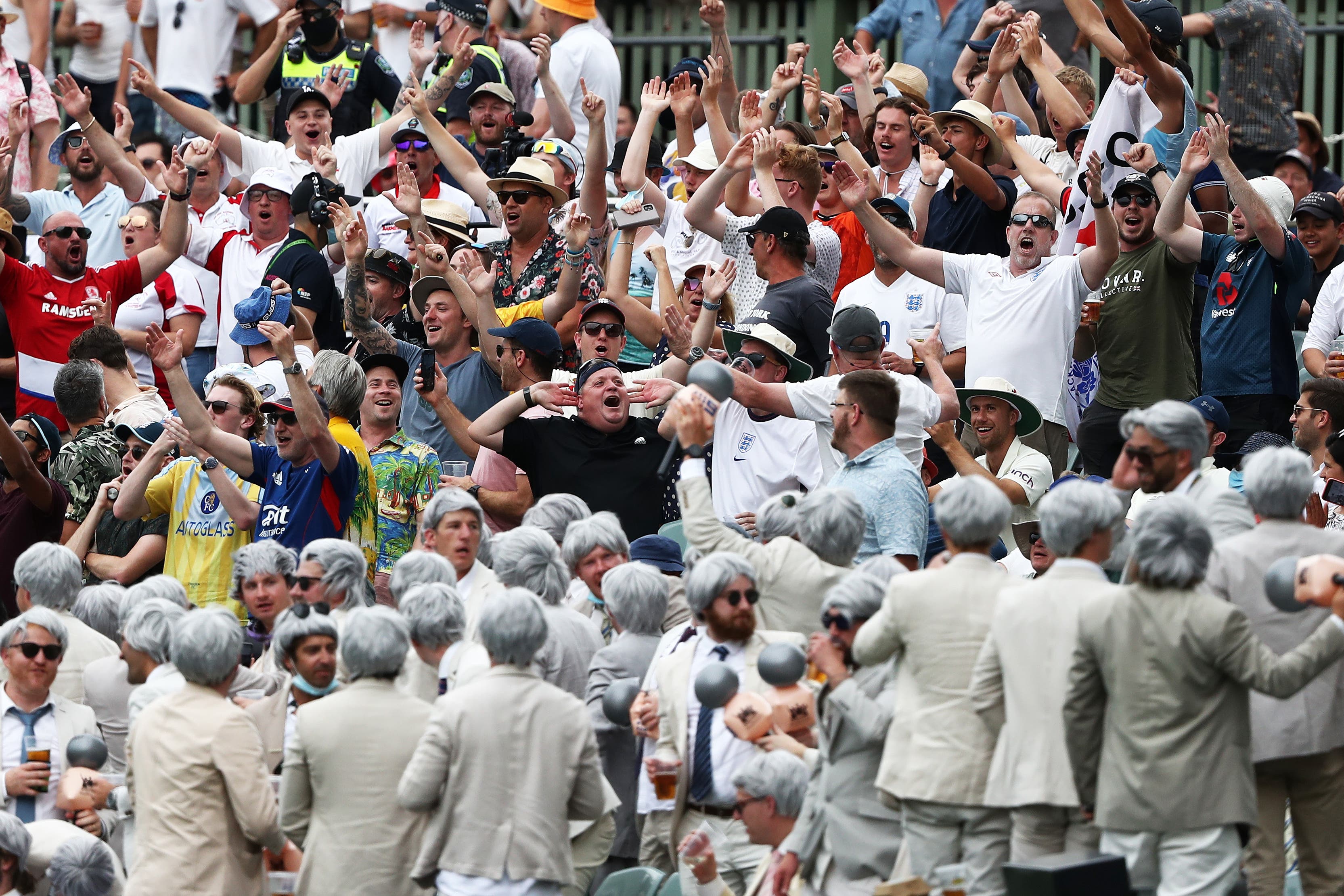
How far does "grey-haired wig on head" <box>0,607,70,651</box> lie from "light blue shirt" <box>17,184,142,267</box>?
20.1 feet

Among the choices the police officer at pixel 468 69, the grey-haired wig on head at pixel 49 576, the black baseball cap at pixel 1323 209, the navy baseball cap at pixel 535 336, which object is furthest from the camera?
the police officer at pixel 468 69

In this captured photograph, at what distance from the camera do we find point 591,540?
7.48 m

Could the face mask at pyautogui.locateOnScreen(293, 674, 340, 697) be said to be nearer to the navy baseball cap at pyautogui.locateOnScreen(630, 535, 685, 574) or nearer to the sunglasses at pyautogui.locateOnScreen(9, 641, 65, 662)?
the sunglasses at pyautogui.locateOnScreen(9, 641, 65, 662)

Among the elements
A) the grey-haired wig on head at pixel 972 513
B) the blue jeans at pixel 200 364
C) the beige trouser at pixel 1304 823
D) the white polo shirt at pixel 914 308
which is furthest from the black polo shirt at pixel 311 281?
the beige trouser at pixel 1304 823

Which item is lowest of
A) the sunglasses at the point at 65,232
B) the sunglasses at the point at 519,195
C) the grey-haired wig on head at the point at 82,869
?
the grey-haired wig on head at the point at 82,869

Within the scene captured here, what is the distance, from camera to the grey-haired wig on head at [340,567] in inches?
289

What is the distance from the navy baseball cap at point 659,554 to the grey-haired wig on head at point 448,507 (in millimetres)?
621

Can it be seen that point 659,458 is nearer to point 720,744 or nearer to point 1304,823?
point 720,744

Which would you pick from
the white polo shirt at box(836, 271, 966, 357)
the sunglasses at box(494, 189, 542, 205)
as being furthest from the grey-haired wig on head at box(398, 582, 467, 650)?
the sunglasses at box(494, 189, 542, 205)

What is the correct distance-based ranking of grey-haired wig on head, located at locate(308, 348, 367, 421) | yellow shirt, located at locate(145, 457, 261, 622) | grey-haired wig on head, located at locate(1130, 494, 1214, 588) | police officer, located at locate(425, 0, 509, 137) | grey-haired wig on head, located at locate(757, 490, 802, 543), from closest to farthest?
grey-haired wig on head, located at locate(1130, 494, 1214, 588), grey-haired wig on head, located at locate(757, 490, 802, 543), yellow shirt, located at locate(145, 457, 261, 622), grey-haired wig on head, located at locate(308, 348, 367, 421), police officer, located at locate(425, 0, 509, 137)

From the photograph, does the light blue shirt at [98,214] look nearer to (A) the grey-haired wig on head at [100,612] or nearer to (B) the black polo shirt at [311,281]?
(B) the black polo shirt at [311,281]

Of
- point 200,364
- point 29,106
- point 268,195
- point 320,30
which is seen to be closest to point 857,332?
point 268,195

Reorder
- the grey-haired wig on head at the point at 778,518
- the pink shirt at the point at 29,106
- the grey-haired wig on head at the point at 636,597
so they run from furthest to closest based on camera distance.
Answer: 1. the pink shirt at the point at 29,106
2. the grey-haired wig on head at the point at 778,518
3. the grey-haired wig on head at the point at 636,597

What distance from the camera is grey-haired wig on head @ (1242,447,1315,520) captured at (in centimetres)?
582
